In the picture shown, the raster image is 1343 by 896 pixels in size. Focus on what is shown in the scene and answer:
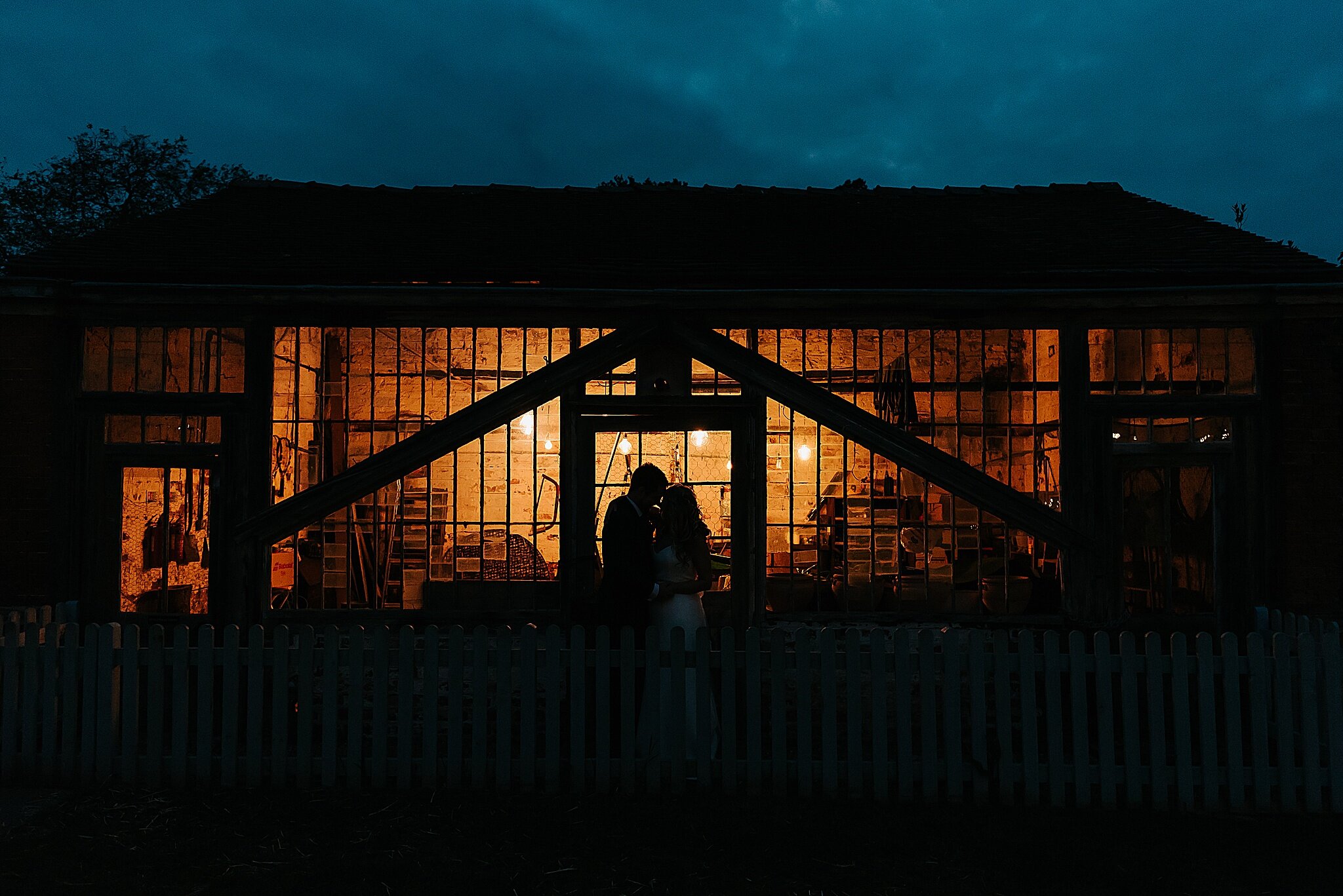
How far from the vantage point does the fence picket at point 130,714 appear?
4945 mm

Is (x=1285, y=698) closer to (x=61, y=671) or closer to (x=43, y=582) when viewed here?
(x=61, y=671)

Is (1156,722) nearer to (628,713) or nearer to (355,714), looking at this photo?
(628,713)

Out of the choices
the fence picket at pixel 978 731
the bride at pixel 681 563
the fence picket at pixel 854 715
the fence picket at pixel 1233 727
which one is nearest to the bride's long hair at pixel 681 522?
the bride at pixel 681 563

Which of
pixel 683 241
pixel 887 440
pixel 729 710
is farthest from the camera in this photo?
pixel 683 241

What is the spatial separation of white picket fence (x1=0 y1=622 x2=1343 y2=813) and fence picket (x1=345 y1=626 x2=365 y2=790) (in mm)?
12

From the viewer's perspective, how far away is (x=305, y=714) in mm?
4984

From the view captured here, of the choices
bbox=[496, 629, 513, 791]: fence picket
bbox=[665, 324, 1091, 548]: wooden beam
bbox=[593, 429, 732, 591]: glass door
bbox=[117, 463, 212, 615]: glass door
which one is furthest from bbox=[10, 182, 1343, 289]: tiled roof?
bbox=[496, 629, 513, 791]: fence picket

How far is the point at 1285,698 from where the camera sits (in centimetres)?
481

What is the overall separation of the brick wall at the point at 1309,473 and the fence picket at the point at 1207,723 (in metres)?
3.24

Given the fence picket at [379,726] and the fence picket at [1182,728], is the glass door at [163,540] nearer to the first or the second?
the fence picket at [379,726]

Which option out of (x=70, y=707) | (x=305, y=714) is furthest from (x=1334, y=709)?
(x=70, y=707)

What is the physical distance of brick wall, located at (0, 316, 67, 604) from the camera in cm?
711

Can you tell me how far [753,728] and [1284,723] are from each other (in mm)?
3112

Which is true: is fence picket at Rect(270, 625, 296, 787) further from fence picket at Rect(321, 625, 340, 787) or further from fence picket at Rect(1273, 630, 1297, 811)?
fence picket at Rect(1273, 630, 1297, 811)
